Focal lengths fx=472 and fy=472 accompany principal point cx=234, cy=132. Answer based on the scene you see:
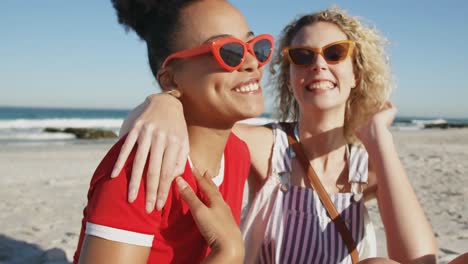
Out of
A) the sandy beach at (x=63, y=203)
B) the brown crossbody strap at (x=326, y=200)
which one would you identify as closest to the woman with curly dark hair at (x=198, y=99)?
the brown crossbody strap at (x=326, y=200)

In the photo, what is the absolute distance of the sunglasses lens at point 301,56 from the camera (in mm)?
3407

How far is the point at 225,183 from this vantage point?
8.71ft

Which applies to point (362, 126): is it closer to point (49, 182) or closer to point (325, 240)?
point (325, 240)

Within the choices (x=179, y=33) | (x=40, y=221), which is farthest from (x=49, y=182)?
(x=179, y=33)

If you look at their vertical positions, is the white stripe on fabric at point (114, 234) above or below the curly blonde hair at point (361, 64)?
below

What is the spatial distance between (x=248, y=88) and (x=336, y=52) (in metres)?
1.23

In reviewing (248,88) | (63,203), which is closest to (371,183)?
(248,88)

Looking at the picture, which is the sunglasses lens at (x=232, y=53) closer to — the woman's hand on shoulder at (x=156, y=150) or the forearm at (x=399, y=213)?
the woman's hand on shoulder at (x=156, y=150)

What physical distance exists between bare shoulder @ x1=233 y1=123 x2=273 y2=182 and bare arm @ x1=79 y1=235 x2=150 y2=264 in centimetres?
162

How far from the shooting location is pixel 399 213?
2924 mm

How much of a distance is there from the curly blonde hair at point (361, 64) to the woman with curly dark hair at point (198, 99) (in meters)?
1.16

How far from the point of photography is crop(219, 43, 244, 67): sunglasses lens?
2.31 m

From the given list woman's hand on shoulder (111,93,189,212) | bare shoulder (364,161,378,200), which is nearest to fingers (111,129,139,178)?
woman's hand on shoulder (111,93,189,212)

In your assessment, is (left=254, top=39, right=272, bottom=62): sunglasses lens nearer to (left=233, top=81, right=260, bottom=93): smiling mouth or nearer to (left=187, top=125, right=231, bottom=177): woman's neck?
(left=233, top=81, right=260, bottom=93): smiling mouth
